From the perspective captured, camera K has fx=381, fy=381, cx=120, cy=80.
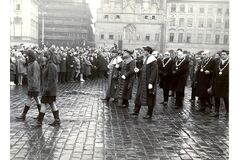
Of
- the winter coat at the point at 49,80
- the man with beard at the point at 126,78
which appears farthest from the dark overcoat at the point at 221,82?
the winter coat at the point at 49,80

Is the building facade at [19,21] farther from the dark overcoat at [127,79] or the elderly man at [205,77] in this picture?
the elderly man at [205,77]

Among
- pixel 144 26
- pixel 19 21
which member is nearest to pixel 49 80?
pixel 19 21

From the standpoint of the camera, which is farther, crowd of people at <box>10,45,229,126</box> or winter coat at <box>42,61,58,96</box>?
crowd of people at <box>10,45,229,126</box>

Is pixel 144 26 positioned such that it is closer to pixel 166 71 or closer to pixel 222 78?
pixel 166 71

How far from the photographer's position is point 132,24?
229 feet

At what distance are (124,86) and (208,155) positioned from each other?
584 centimetres

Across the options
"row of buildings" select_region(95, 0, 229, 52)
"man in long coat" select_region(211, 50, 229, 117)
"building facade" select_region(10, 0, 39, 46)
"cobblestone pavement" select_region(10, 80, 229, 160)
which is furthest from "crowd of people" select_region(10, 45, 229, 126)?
"row of buildings" select_region(95, 0, 229, 52)

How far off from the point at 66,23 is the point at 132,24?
41.9 feet

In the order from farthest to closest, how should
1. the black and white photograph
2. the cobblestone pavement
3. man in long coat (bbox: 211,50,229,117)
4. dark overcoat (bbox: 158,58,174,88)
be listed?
dark overcoat (bbox: 158,58,174,88), man in long coat (bbox: 211,50,229,117), the black and white photograph, the cobblestone pavement

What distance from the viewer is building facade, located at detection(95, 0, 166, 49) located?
65.4 metres

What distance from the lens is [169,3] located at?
208ft

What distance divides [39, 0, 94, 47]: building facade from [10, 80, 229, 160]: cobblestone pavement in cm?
5128

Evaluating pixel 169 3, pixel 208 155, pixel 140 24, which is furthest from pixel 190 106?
pixel 140 24

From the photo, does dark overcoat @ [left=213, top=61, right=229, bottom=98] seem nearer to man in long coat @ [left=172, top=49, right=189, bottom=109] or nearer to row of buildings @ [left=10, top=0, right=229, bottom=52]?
man in long coat @ [left=172, top=49, right=189, bottom=109]
